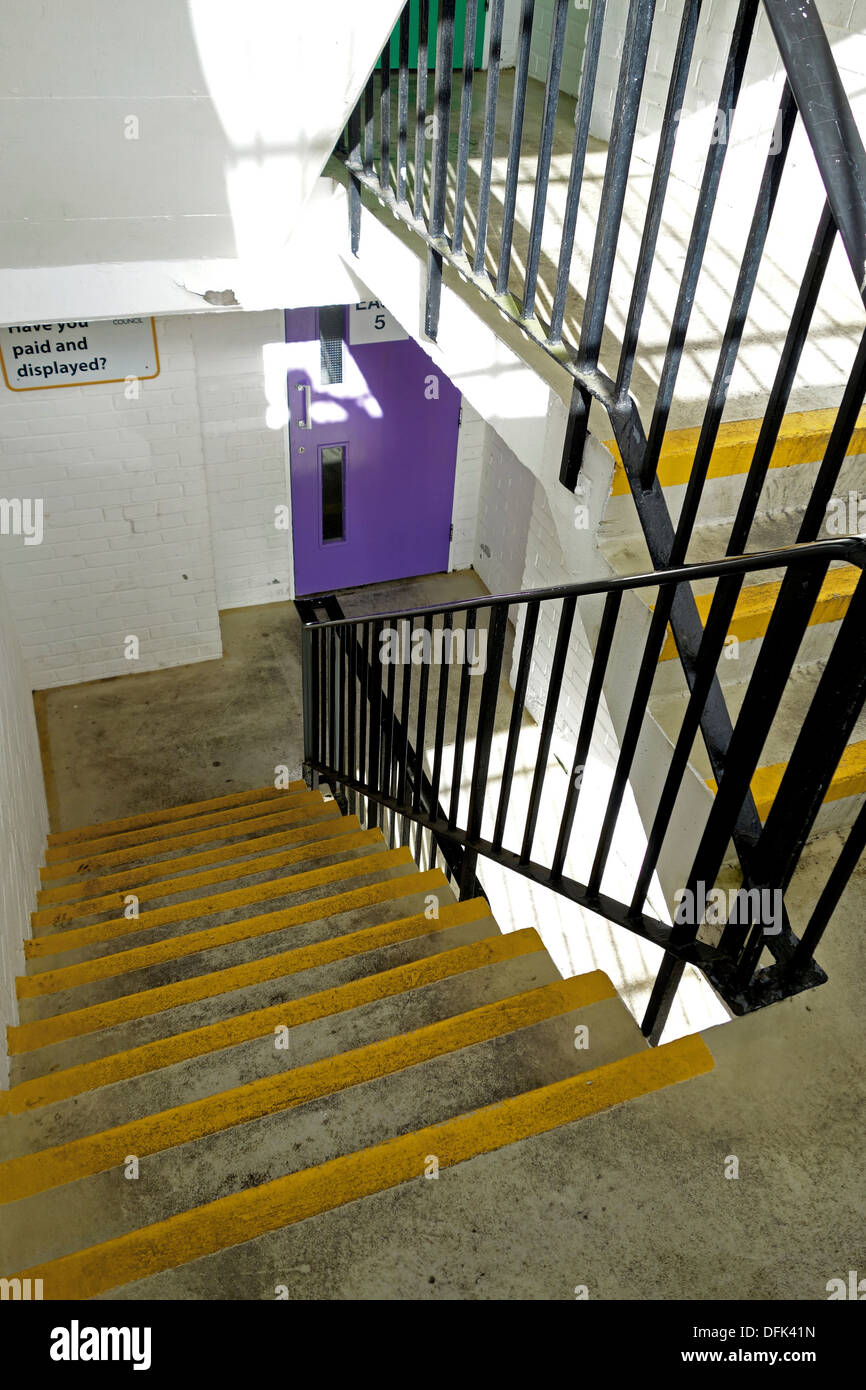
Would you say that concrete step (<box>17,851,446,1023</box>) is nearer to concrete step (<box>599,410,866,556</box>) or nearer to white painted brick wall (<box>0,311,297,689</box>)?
concrete step (<box>599,410,866,556</box>)

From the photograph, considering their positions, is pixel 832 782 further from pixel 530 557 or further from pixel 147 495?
pixel 147 495

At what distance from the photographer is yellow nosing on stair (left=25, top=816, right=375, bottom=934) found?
3617 mm

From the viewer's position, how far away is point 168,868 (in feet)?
13.0

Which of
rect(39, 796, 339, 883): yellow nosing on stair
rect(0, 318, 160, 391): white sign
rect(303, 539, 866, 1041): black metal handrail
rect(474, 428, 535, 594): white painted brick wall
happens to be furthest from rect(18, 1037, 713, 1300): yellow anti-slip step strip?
rect(474, 428, 535, 594): white painted brick wall

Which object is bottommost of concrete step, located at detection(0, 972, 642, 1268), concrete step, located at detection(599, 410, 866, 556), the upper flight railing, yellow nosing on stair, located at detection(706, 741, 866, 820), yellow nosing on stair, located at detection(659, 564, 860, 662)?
concrete step, located at detection(0, 972, 642, 1268)

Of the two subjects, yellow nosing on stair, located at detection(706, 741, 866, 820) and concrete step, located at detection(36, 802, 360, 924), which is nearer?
yellow nosing on stair, located at detection(706, 741, 866, 820)

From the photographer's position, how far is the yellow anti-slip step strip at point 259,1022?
7.64 feet

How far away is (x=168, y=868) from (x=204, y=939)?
964mm

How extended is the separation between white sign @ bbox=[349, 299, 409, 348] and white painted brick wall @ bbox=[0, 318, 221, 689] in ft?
3.46

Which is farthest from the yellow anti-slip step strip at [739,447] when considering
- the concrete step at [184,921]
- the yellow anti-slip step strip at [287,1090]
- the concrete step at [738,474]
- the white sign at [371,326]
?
the white sign at [371,326]

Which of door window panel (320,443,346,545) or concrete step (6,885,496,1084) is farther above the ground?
door window panel (320,443,346,545)

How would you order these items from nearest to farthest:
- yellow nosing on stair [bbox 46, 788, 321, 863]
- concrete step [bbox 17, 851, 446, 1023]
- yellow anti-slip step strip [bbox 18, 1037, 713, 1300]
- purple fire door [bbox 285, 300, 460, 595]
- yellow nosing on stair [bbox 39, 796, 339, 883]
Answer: yellow anti-slip step strip [bbox 18, 1037, 713, 1300], concrete step [bbox 17, 851, 446, 1023], yellow nosing on stair [bbox 39, 796, 339, 883], yellow nosing on stair [bbox 46, 788, 321, 863], purple fire door [bbox 285, 300, 460, 595]

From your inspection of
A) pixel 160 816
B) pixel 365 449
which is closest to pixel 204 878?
pixel 160 816

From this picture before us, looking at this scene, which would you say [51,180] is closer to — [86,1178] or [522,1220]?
[86,1178]
